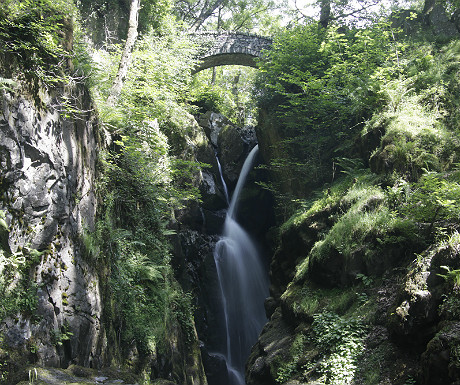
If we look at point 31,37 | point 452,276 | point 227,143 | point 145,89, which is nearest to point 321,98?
point 145,89

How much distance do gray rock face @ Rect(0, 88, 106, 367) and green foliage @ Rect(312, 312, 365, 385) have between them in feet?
11.5

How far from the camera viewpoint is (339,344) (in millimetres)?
5961

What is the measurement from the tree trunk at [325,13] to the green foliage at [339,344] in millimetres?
14434

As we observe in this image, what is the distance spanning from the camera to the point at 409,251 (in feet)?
20.9

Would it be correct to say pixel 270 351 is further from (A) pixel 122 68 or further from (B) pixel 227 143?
(B) pixel 227 143

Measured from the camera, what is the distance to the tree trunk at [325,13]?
16.6 m

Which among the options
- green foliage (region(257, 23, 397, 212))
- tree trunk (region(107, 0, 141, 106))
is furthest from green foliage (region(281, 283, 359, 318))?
tree trunk (region(107, 0, 141, 106))

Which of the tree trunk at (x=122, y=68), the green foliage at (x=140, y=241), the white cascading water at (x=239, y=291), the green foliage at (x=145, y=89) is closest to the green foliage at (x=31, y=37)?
the green foliage at (x=145, y=89)

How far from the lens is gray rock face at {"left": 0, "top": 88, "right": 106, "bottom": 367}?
413cm

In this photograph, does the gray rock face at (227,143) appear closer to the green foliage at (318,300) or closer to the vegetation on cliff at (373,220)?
the vegetation on cliff at (373,220)

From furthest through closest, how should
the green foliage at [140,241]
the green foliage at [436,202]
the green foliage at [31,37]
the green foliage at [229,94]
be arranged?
the green foliage at [229,94], the green foliage at [140,241], the green foliage at [436,202], the green foliage at [31,37]

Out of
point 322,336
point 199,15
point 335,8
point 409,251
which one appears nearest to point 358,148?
point 409,251

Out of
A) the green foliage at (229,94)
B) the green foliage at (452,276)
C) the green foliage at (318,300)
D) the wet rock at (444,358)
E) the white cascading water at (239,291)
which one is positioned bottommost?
the white cascading water at (239,291)

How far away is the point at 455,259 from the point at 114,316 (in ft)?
17.3
